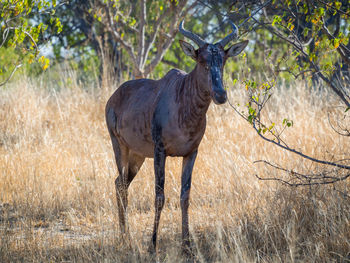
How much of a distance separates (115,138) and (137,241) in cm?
167

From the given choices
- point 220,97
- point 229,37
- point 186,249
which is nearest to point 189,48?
point 229,37

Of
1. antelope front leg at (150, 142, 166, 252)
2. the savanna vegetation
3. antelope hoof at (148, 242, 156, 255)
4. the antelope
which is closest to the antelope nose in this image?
the antelope

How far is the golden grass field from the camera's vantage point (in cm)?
456

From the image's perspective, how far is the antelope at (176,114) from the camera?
182 inches

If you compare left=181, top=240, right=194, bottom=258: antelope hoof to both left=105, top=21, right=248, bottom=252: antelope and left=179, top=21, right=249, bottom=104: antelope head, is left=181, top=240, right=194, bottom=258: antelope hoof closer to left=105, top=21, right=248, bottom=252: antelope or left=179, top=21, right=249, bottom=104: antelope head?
left=105, top=21, right=248, bottom=252: antelope

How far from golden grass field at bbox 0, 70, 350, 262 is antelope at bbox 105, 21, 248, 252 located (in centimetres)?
47

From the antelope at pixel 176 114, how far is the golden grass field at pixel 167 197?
0.47 meters

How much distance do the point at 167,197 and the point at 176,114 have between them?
6.91 feet

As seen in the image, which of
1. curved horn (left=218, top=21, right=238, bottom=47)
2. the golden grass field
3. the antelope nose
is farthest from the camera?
curved horn (left=218, top=21, right=238, bottom=47)

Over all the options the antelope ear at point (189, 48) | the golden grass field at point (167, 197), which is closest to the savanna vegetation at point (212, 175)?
the golden grass field at point (167, 197)

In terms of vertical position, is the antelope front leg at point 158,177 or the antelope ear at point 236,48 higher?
the antelope ear at point 236,48

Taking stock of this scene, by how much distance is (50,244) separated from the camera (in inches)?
195

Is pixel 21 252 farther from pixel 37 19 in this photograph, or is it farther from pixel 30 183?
pixel 37 19

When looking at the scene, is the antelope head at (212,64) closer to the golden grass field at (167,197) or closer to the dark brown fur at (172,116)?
the dark brown fur at (172,116)
